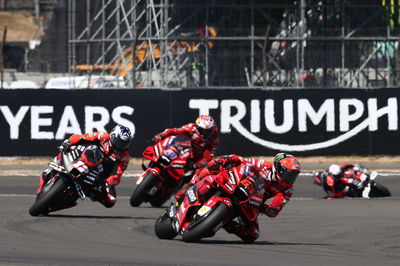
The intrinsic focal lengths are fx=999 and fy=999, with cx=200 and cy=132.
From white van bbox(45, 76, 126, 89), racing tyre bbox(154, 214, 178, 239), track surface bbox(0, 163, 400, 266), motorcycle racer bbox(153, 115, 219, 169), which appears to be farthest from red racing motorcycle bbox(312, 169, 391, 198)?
white van bbox(45, 76, 126, 89)

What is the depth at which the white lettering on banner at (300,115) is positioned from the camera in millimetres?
21828

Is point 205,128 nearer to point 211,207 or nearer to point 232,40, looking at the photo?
point 211,207

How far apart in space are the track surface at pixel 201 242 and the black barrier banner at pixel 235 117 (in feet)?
18.2

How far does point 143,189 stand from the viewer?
14891 millimetres

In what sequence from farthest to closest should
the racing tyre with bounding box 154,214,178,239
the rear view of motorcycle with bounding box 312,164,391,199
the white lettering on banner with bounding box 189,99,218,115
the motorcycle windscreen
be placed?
the white lettering on banner with bounding box 189,99,218,115 → the rear view of motorcycle with bounding box 312,164,391,199 → the motorcycle windscreen → the racing tyre with bounding box 154,214,178,239

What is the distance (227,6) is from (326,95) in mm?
9576

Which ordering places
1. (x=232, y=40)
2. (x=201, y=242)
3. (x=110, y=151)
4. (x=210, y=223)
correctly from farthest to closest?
1. (x=232, y=40)
2. (x=110, y=151)
3. (x=201, y=242)
4. (x=210, y=223)

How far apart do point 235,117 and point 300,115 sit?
4.68 feet

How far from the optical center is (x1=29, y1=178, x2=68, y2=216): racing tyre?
1265 centimetres

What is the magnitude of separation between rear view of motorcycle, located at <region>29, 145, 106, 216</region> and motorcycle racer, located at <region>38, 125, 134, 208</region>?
0.37 feet

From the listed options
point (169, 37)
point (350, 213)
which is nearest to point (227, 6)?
point (169, 37)

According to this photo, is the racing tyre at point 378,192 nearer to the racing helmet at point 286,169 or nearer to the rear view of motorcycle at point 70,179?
the rear view of motorcycle at point 70,179

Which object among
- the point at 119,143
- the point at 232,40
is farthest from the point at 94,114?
the point at 232,40

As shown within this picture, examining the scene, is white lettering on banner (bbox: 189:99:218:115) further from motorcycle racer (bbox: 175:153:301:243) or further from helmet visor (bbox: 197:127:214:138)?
motorcycle racer (bbox: 175:153:301:243)
